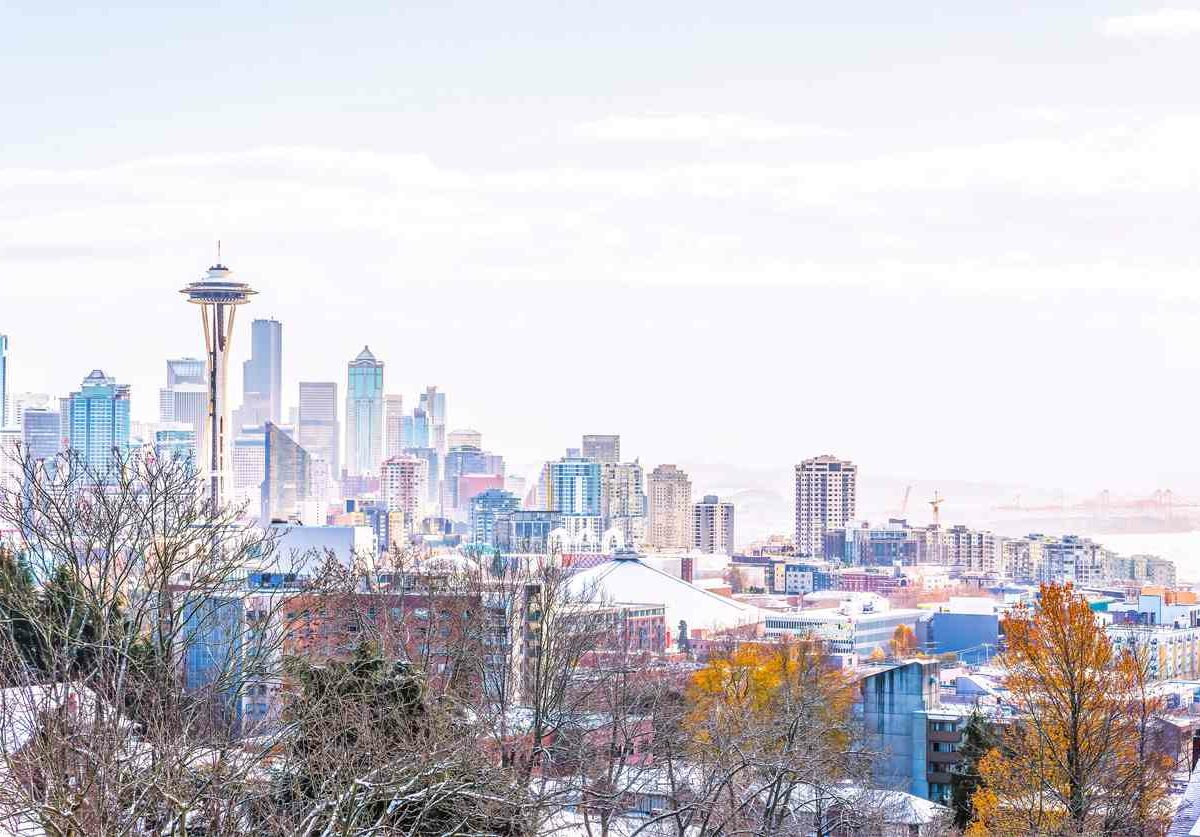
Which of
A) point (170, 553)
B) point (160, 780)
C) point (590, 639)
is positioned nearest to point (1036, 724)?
point (590, 639)

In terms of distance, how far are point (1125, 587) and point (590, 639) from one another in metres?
115

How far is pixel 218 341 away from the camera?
11475 centimetres

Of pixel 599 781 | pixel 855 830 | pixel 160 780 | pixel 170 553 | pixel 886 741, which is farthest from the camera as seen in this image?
pixel 886 741

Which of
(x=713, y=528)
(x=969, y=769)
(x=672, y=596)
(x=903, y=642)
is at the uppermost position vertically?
(x=713, y=528)

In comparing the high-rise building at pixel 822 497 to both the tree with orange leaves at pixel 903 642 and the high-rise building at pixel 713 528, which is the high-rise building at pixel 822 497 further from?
the tree with orange leaves at pixel 903 642

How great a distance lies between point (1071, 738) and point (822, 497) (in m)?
175

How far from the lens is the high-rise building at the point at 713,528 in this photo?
190250 mm

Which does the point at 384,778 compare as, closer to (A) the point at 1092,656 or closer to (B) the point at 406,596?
(A) the point at 1092,656

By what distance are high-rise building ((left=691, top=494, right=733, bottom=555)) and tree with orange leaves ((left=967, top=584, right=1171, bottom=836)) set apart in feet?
569

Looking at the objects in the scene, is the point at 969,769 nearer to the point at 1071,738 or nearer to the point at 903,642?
the point at 1071,738

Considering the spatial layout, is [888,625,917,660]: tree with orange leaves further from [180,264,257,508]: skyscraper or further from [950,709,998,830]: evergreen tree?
[950,709,998,830]: evergreen tree

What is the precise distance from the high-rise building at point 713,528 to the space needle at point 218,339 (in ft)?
258

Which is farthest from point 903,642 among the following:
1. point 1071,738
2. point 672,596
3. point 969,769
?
point 1071,738

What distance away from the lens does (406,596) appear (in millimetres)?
23000
